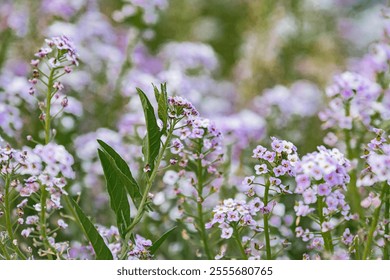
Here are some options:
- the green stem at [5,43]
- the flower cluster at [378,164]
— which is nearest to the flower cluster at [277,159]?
the flower cluster at [378,164]

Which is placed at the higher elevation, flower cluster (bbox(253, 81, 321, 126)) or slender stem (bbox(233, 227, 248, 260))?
flower cluster (bbox(253, 81, 321, 126))

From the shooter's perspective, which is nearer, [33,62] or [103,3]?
[33,62]

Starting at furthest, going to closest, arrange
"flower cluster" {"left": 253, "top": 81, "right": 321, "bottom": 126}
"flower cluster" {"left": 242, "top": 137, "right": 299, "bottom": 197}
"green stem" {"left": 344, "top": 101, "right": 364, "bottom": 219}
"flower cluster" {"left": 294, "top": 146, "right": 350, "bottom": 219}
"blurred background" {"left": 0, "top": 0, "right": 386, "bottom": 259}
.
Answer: "flower cluster" {"left": 253, "top": 81, "right": 321, "bottom": 126}
"blurred background" {"left": 0, "top": 0, "right": 386, "bottom": 259}
"green stem" {"left": 344, "top": 101, "right": 364, "bottom": 219}
"flower cluster" {"left": 242, "top": 137, "right": 299, "bottom": 197}
"flower cluster" {"left": 294, "top": 146, "right": 350, "bottom": 219}

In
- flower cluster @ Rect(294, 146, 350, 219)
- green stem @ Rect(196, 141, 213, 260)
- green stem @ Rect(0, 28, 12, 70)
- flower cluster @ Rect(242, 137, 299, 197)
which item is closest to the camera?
flower cluster @ Rect(294, 146, 350, 219)

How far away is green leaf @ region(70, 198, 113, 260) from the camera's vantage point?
1285mm

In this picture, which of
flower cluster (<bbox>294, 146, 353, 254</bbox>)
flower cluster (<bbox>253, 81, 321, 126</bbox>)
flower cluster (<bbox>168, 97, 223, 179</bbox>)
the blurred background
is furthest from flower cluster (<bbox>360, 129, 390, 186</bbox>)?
flower cluster (<bbox>253, 81, 321, 126</bbox>)

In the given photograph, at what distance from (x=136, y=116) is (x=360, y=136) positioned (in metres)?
0.74

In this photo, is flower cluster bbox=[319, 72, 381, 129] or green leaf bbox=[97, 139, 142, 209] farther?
flower cluster bbox=[319, 72, 381, 129]

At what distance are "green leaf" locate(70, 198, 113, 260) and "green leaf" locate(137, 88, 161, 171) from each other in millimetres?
171

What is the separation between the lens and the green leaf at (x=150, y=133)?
130 cm

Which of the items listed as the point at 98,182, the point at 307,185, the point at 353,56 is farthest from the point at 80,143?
the point at 353,56

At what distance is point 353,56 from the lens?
4289 millimetres

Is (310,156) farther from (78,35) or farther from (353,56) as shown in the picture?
(353,56)

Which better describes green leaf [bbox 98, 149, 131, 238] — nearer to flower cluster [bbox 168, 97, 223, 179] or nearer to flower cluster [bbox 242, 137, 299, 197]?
flower cluster [bbox 168, 97, 223, 179]
